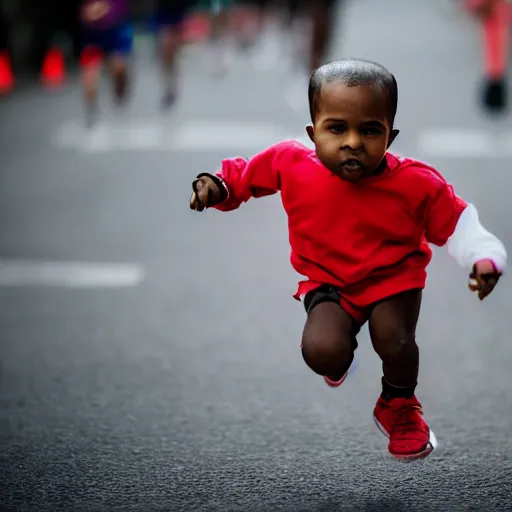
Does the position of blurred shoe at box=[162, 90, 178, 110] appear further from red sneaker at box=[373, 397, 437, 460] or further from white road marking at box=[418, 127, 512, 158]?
red sneaker at box=[373, 397, 437, 460]

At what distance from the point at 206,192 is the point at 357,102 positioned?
1.76 ft

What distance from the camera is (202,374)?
5.46m

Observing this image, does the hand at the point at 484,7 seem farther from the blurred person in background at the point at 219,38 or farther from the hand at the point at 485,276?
the hand at the point at 485,276

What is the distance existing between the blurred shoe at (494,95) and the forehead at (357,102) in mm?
10224

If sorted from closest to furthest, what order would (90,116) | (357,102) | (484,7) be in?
(357,102) → (484,7) → (90,116)

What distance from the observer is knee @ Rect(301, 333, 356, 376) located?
377 cm

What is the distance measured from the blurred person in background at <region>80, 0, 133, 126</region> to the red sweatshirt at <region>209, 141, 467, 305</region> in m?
9.23

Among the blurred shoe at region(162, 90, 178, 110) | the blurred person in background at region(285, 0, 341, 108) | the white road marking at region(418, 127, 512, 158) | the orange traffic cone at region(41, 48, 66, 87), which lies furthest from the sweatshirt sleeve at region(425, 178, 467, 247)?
the orange traffic cone at region(41, 48, 66, 87)

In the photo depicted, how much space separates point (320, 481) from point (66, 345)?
2234 millimetres

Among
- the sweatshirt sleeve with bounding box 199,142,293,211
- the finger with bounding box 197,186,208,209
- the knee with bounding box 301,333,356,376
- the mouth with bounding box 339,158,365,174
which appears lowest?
the knee with bounding box 301,333,356,376

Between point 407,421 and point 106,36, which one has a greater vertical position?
point 106,36

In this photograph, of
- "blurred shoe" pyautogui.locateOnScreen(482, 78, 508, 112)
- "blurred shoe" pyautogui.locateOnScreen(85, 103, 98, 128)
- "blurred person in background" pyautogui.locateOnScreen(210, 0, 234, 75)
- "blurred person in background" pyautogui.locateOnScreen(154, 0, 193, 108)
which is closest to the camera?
"blurred shoe" pyautogui.locateOnScreen(482, 78, 508, 112)

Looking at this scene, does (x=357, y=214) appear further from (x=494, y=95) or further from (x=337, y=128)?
(x=494, y=95)

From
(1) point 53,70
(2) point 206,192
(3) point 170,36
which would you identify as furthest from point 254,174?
(1) point 53,70
